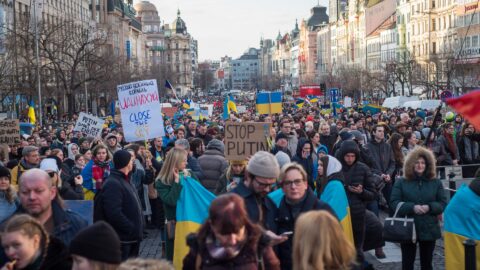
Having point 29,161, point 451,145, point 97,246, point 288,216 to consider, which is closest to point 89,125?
point 29,161

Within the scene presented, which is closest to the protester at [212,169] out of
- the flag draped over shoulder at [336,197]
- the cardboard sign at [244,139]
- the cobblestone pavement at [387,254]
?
the cardboard sign at [244,139]

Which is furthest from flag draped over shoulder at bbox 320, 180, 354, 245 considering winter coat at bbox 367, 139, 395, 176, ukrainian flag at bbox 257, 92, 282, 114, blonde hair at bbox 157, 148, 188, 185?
ukrainian flag at bbox 257, 92, 282, 114

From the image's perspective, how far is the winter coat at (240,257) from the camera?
5.19 m

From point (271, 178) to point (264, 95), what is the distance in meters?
17.4

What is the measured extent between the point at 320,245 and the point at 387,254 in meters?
6.76

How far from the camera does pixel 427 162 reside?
8586 mm

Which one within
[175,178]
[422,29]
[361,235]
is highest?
[422,29]

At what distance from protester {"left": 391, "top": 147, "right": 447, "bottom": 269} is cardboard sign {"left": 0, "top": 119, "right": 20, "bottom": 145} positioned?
10.5 meters

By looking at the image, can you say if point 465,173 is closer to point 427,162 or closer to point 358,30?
point 427,162

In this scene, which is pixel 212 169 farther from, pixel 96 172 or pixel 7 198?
pixel 7 198

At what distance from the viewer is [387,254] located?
37.3 ft

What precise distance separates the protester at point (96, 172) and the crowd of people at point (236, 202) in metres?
0.02

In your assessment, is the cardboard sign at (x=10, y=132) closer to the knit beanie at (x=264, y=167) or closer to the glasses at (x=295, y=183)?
the knit beanie at (x=264, y=167)

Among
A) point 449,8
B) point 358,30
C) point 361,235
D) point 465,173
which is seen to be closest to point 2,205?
point 361,235
